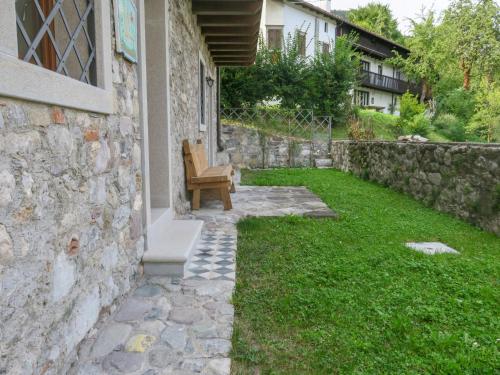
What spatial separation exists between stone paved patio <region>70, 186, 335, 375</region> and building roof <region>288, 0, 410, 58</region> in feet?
57.5

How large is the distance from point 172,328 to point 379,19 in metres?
34.6

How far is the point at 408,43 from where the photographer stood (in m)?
26.9

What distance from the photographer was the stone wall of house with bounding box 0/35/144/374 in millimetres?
1282

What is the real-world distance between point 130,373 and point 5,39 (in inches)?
53.8

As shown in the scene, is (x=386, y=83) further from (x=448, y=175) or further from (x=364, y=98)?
(x=448, y=175)

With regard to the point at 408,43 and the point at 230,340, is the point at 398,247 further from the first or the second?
the point at 408,43

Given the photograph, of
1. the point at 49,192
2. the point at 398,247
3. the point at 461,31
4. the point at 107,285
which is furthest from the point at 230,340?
the point at 461,31

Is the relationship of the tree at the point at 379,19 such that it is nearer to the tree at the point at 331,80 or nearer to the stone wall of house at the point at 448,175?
the tree at the point at 331,80

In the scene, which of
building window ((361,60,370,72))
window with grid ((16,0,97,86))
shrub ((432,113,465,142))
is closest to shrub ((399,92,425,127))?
shrub ((432,113,465,142))

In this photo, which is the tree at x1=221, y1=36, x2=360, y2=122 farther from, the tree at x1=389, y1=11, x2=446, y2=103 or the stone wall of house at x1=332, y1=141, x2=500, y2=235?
the tree at x1=389, y1=11, x2=446, y2=103

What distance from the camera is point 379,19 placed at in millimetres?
31922

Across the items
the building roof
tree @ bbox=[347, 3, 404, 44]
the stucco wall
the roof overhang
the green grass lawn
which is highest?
tree @ bbox=[347, 3, 404, 44]

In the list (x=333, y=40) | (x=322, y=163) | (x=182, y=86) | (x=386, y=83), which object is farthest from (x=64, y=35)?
(x=386, y=83)

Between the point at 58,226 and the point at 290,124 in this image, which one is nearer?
the point at 58,226
